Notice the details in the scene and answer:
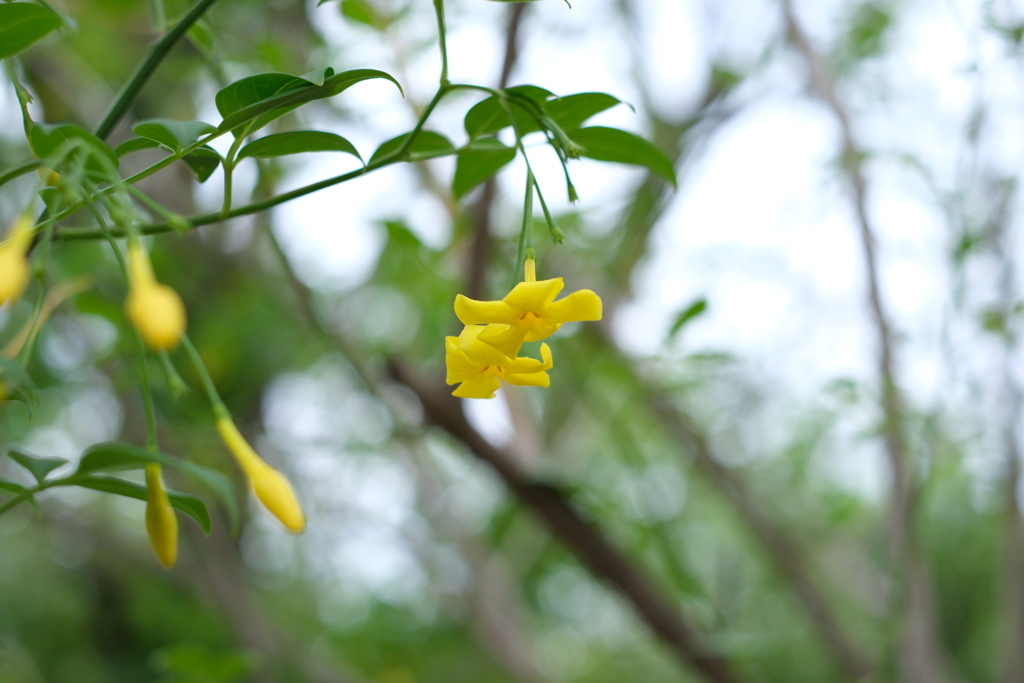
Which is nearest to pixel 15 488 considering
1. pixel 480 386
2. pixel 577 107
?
pixel 480 386

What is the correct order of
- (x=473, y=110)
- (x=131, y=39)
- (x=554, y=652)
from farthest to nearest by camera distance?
(x=554, y=652) → (x=131, y=39) → (x=473, y=110)

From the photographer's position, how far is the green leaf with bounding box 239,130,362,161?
1.23 feet

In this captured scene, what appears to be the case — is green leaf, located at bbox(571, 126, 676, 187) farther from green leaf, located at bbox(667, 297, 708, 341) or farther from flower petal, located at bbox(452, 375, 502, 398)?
green leaf, located at bbox(667, 297, 708, 341)

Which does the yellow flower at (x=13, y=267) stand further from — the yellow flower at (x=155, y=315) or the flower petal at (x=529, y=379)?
the flower petal at (x=529, y=379)

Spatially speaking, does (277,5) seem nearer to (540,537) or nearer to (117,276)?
(117,276)

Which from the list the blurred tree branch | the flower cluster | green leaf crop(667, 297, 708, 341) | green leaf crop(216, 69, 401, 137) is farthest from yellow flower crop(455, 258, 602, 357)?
the blurred tree branch

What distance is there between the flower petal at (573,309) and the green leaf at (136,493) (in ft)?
0.55

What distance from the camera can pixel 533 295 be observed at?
338 millimetres

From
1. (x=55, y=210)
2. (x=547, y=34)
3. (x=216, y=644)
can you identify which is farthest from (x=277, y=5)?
(x=216, y=644)

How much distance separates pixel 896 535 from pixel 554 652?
7.27 ft

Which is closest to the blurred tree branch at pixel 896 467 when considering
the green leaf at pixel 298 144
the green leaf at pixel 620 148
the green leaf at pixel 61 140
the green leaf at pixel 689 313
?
the green leaf at pixel 689 313

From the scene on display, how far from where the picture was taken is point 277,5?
56.7 inches

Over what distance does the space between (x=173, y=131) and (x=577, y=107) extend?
0.20 meters

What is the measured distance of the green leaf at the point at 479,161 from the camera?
434 mm
